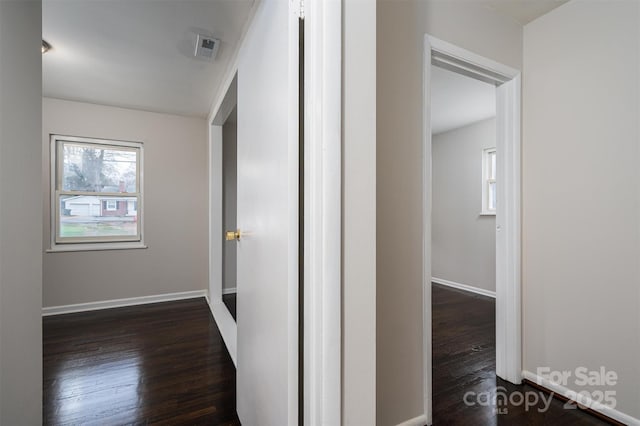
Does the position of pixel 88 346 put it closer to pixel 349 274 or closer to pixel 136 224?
pixel 136 224

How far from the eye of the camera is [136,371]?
1996mm

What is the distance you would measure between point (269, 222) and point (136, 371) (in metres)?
1.80

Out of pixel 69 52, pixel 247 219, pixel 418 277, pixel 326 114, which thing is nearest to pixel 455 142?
pixel 418 277

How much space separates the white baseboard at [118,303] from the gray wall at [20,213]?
285cm

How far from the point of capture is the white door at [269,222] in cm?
87

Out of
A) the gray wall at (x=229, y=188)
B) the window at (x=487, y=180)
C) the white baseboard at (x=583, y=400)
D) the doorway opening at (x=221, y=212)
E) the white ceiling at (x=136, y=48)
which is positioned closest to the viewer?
the white baseboard at (x=583, y=400)

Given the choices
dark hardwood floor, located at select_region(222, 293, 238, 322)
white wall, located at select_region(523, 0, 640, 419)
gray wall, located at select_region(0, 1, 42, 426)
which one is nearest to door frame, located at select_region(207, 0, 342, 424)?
gray wall, located at select_region(0, 1, 42, 426)

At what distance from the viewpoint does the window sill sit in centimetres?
312

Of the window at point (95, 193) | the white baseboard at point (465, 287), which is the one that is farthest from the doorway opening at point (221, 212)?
the white baseboard at point (465, 287)

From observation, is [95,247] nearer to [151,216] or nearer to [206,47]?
[151,216]

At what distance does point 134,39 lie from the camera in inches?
79.4

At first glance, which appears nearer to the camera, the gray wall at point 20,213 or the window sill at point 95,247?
the gray wall at point 20,213

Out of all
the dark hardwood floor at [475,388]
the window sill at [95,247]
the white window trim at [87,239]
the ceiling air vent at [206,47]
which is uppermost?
the ceiling air vent at [206,47]

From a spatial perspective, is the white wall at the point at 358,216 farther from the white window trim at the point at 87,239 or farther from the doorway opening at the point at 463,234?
the white window trim at the point at 87,239
